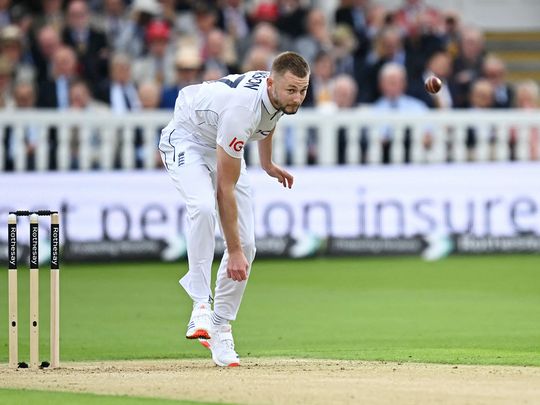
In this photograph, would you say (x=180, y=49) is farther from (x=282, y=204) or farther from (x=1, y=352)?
(x=1, y=352)

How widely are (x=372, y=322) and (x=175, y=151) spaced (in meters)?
3.44

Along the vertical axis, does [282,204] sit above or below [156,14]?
below

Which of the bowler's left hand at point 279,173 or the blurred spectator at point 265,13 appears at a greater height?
the blurred spectator at point 265,13

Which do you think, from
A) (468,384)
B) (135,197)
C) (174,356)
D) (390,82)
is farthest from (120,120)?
(468,384)

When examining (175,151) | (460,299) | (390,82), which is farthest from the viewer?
(390,82)

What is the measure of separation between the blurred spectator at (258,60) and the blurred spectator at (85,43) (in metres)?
1.96

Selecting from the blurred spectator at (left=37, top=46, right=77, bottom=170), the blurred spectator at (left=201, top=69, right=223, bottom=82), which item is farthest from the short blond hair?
the blurred spectator at (left=37, top=46, right=77, bottom=170)

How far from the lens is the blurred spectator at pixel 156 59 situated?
20234 millimetres

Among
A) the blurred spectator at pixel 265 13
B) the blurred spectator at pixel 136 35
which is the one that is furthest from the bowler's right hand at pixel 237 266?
the blurred spectator at pixel 265 13

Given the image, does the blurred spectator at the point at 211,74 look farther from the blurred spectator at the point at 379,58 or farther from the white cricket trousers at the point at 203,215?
the white cricket trousers at the point at 203,215

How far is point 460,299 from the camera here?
15.1 meters

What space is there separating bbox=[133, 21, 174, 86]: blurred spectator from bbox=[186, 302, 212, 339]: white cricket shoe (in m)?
10.1

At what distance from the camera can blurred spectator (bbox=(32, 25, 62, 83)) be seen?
19859 millimetres

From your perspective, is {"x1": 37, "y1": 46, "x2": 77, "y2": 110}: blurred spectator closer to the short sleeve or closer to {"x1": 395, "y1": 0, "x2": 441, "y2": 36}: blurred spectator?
{"x1": 395, "y1": 0, "x2": 441, "y2": 36}: blurred spectator
